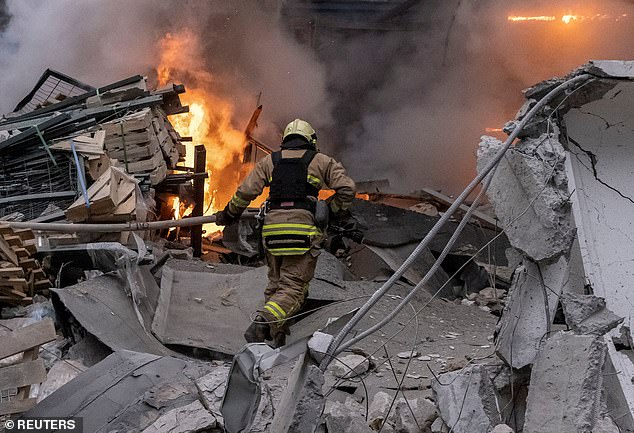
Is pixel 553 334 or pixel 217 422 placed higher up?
pixel 553 334

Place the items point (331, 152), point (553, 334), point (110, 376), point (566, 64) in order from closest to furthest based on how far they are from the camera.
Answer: point (553, 334) → point (110, 376) → point (566, 64) → point (331, 152)

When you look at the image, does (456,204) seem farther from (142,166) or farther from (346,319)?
(142,166)

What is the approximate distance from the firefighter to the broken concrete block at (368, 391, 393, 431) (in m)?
1.61

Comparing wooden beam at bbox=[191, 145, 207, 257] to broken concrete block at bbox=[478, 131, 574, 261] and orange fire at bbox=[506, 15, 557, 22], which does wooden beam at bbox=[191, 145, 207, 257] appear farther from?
orange fire at bbox=[506, 15, 557, 22]

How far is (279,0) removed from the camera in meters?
13.8

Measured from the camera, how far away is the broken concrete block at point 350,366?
4.34 m

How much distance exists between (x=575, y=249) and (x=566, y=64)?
11.3 metres

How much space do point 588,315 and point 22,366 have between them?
2.86m

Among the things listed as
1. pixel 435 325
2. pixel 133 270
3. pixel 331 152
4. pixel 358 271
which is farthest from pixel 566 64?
pixel 133 270

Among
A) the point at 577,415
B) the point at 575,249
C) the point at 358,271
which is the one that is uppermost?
the point at 575,249

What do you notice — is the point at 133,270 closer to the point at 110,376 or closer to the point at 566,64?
the point at 110,376

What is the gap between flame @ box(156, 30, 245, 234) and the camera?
11211mm

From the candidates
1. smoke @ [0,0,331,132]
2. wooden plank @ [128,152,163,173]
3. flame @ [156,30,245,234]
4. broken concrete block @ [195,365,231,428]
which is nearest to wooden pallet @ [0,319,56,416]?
broken concrete block @ [195,365,231,428]

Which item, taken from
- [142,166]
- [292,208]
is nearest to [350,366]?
[292,208]
